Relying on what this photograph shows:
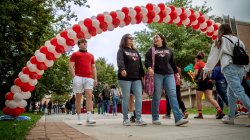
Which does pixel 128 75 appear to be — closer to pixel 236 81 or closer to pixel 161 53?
pixel 161 53

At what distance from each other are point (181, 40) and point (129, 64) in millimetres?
28412

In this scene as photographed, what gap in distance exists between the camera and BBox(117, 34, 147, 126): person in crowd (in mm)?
6477

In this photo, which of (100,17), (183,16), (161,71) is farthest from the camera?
(183,16)

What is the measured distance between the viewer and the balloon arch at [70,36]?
8672mm

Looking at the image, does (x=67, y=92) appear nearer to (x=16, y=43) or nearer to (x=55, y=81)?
(x=55, y=81)

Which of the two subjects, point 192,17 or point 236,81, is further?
point 192,17

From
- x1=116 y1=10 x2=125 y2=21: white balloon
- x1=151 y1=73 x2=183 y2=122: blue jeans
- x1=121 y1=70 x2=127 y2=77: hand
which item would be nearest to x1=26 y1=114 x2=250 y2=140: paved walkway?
x1=151 y1=73 x2=183 y2=122: blue jeans

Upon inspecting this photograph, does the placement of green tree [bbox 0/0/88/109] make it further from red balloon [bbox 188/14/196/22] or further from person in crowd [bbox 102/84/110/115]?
red balloon [bbox 188/14/196/22]

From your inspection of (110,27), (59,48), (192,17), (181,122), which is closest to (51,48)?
(59,48)

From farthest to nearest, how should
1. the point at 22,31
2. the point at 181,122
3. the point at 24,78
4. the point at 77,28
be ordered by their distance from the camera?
the point at 22,31
the point at 77,28
the point at 24,78
the point at 181,122

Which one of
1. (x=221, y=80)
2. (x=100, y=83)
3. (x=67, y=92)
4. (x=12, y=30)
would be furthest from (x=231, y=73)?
(x=100, y=83)

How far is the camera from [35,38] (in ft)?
59.5

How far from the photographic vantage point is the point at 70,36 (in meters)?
9.08

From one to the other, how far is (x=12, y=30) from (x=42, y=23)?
2.15m
